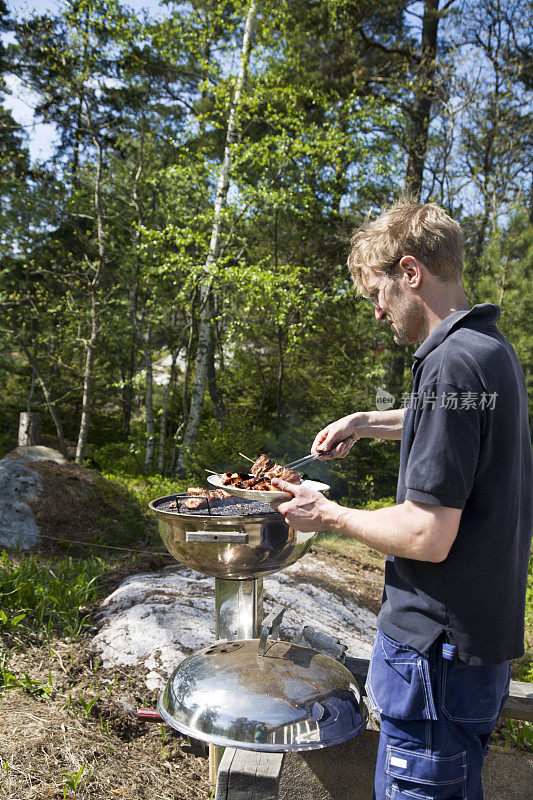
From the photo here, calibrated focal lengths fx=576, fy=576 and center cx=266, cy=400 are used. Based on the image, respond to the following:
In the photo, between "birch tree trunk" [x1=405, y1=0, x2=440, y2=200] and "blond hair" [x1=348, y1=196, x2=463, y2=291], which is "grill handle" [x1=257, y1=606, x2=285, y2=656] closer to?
"blond hair" [x1=348, y1=196, x2=463, y2=291]

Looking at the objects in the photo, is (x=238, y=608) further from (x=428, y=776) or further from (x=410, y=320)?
(x=410, y=320)

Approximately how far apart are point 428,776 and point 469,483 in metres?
0.77

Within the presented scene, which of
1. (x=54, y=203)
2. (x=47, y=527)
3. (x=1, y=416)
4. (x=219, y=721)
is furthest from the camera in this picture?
(x=1, y=416)

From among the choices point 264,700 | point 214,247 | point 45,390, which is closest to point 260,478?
point 264,700

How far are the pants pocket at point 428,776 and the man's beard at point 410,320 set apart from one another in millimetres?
1114

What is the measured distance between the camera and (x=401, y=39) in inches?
468

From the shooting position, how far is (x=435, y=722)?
147 cm

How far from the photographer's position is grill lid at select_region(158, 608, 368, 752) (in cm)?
166

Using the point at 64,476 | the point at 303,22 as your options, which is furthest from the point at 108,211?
the point at 64,476

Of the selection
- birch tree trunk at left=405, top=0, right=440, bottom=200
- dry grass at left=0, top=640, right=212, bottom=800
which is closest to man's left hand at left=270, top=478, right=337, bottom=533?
dry grass at left=0, top=640, right=212, bottom=800

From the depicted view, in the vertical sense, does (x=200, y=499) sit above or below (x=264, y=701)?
above

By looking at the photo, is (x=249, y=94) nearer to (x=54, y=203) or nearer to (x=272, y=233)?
(x=272, y=233)

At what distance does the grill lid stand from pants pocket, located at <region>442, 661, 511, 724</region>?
42 cm

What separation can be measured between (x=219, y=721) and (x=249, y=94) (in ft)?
32.2
